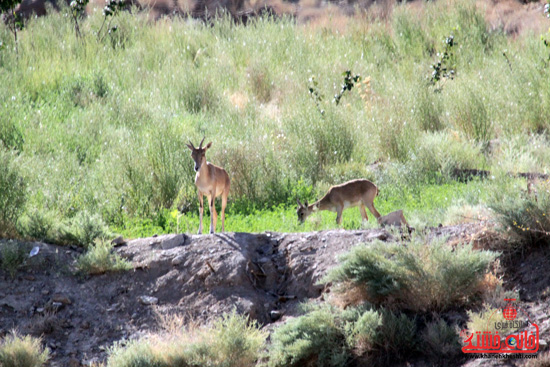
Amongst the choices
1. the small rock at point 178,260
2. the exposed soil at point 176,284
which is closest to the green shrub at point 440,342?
the exposed soil at point 176,284

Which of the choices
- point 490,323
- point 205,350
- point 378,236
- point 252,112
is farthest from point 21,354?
point 252,112

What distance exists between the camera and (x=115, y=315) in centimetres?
853

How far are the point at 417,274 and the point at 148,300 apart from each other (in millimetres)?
3434

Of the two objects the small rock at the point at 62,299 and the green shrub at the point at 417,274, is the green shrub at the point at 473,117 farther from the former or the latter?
the small rock at the point at 62,299

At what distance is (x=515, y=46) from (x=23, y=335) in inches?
741

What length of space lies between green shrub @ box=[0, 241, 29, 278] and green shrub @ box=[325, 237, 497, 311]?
4256 mm

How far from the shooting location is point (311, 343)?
23.2 feet

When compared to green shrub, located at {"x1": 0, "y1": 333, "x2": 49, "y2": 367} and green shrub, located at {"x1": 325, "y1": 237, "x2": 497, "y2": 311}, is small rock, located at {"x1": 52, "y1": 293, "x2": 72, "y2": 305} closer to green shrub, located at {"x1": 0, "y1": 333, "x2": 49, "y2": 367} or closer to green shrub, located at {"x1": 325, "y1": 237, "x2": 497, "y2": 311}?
green shrub, located at {"x1": 0, "y1": 333, "x2": 49, "y2": 367}

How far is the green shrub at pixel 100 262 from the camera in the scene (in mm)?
9041

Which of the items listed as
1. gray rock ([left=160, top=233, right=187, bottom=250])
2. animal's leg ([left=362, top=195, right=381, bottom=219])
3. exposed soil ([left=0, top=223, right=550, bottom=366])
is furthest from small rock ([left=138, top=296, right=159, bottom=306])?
animal's leg ([left=362, top=195, right=381, bottom=219])

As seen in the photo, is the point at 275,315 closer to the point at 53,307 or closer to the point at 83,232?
the point at 53,307

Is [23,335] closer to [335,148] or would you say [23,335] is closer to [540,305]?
[540,305]

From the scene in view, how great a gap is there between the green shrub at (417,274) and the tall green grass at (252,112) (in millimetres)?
2887

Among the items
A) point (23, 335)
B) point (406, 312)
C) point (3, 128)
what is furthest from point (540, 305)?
point (3, 128)
